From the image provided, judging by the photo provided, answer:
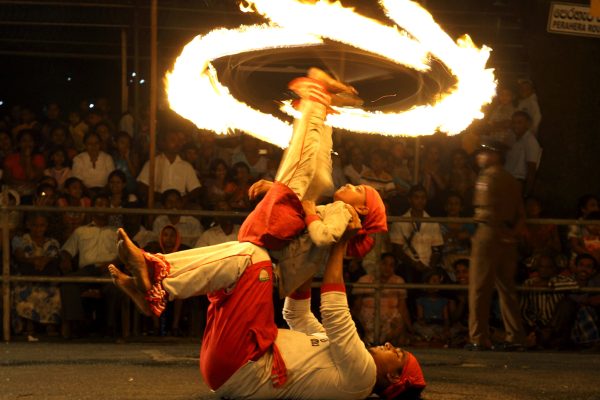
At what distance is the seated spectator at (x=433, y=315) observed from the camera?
27.2 ft

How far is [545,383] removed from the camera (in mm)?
6043

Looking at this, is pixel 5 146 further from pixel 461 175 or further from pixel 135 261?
pixel 135 261

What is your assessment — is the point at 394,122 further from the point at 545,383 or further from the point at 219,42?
the point at 545,383

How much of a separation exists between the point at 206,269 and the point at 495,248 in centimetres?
306

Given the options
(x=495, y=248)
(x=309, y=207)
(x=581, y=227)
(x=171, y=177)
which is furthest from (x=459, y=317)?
(x=309, y=207)

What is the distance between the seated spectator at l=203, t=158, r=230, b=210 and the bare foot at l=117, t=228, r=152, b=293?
3972 mm

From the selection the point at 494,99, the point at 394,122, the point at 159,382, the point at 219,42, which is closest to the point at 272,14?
the point at 219,42

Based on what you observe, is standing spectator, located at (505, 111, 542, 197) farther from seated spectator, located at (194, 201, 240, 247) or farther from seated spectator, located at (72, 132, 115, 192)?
seated spectator, located at (72, 132, 115, 192)

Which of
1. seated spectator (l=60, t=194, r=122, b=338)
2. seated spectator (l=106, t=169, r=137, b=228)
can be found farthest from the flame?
seated spectator (l=106, t=169, r=137, b=228)

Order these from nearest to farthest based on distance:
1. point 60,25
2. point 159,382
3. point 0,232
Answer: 1. point 159,382
2. point 0,232
3. point 60,25

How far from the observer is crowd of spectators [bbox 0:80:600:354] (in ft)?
26.7

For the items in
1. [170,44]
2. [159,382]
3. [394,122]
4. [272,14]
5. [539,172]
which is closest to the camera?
[159,382]

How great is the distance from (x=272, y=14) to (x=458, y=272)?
2.96 m

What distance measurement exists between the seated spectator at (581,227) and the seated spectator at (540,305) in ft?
0.82
